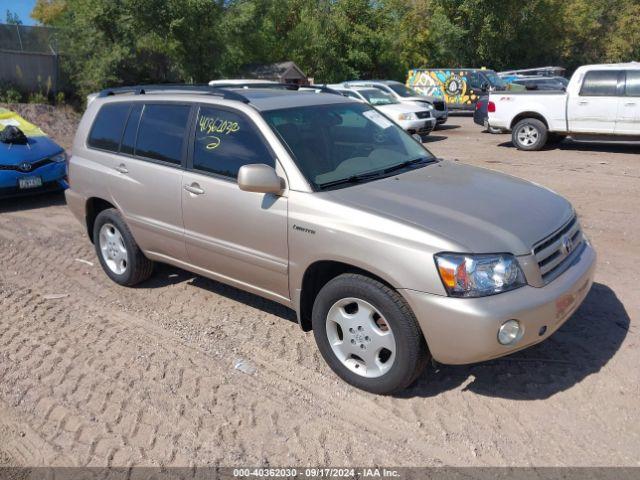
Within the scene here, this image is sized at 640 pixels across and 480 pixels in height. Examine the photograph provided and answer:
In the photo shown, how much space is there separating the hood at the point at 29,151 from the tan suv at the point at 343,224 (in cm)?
365

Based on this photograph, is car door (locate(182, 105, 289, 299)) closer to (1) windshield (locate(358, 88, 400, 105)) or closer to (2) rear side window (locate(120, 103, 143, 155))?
(2) rear side window (locate(120, 103, 143, 155))

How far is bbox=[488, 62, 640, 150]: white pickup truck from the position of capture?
1199 centimetres

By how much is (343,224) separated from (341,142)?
1038 millimetres

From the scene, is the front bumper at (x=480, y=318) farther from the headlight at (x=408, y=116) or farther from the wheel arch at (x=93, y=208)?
the headlight at (x=408, y=116)

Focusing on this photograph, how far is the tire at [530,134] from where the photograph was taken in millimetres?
13242

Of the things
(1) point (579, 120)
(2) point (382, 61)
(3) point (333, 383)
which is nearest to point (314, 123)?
(3) point (333, 383)

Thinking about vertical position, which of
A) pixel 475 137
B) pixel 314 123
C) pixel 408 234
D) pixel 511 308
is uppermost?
pixel 314 123

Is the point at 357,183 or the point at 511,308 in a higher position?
the point at 357,183

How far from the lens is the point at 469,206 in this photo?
368 cm

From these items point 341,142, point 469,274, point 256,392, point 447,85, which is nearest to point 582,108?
point 341,142

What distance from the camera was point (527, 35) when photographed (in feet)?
131

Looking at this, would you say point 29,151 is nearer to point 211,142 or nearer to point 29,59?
point 211,142

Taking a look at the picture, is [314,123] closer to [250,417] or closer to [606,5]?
[250,417]

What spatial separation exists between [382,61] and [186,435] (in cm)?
3214
